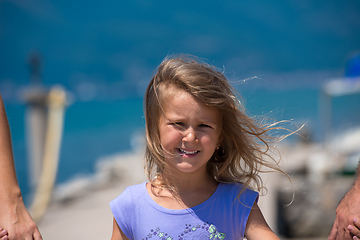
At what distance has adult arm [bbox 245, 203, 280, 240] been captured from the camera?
4.79 ft

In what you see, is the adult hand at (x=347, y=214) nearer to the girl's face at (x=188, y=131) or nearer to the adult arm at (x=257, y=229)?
the adult arm at (x=257, y=229)

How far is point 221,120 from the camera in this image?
159cm

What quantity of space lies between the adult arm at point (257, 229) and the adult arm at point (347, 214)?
0.91ft

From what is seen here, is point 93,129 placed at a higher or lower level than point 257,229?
higher

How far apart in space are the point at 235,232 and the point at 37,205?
6.03 meters

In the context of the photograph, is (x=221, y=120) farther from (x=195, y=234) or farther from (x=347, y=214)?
(x=347, y=214)

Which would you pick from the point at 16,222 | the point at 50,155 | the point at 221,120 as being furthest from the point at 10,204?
the point at 50,155

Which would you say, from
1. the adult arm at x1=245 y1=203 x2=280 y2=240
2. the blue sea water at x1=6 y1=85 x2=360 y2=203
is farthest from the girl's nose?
the blue sea water at x1=6 y1=85 x2=360 y2=203

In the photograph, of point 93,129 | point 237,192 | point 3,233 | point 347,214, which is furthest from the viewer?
point 93,129

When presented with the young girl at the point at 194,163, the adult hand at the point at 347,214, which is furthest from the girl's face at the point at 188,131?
the adult hand at the point at 347,214

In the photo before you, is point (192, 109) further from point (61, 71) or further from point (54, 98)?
point (61, 71)

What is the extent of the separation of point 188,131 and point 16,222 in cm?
76

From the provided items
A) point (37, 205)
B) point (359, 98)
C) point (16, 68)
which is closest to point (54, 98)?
point (37, 205)

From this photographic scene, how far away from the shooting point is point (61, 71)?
59.2m
